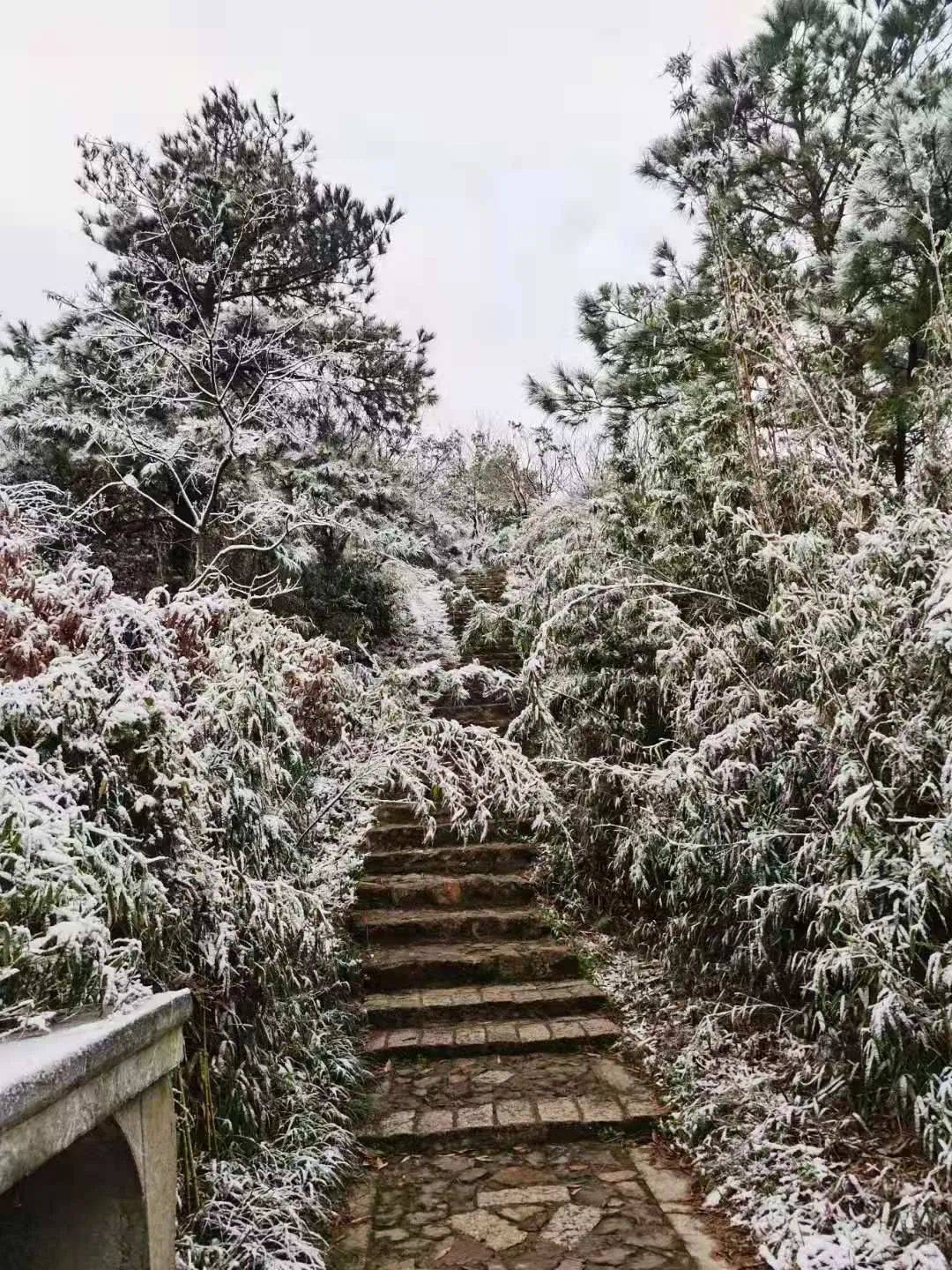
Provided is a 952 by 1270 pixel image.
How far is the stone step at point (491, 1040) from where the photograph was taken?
4059mm

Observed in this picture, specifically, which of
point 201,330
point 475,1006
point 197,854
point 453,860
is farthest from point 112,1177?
point 201,330

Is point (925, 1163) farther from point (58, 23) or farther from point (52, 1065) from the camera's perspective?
point (58, 23)

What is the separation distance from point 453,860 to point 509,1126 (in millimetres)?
2570

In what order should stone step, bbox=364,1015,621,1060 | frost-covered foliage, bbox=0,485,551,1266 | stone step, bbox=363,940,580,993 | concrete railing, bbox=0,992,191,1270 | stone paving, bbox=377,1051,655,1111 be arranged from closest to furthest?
concrete railing, bbox=0,992,191,1270 → frost-covered foliage, bbox=0,485,551,1266 → stone paving, bbox=377,1051,655,1111 → stone step, bbox=364,1015,621,1060 → stone step, bbox=363,940,580,993

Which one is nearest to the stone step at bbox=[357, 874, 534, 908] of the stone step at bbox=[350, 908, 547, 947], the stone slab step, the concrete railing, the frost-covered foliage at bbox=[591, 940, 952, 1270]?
the stone step at bbox=[350, 908, 547, 947]

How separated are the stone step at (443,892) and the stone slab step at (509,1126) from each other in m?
1.95

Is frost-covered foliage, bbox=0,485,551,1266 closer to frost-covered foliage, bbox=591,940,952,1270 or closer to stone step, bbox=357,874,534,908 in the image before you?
frost-covered foliage, bbox=591,940,952,1270

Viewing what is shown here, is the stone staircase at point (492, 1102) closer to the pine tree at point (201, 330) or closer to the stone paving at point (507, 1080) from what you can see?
the stone paving at point (507, 1080)

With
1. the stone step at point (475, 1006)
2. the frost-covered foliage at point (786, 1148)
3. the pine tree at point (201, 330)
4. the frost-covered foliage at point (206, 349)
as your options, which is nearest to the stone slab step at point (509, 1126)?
the frost-covered foliage at point (786, 1148)

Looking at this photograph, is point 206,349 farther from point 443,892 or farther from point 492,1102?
point 492,1102

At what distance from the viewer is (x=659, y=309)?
5750 mm

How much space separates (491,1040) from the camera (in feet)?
13.4

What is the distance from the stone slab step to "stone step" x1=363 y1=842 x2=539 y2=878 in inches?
92.8

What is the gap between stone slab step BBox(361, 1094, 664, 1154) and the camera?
3.33m
